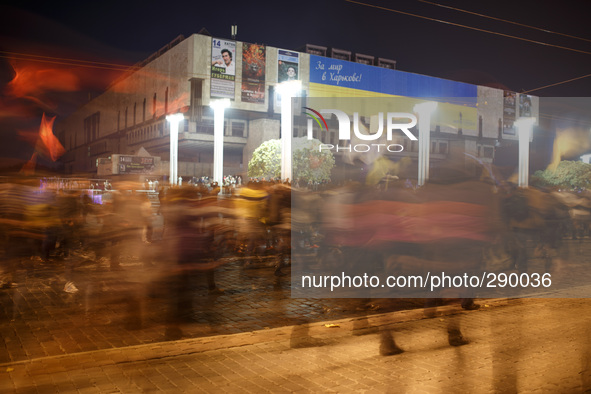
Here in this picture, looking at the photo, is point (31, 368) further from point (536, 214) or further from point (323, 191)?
point (536, 214)

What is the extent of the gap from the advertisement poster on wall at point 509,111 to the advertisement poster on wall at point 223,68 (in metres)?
43.2

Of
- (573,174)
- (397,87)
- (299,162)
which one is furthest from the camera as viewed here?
(397,87)

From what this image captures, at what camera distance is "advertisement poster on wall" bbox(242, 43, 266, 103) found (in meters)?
52.3

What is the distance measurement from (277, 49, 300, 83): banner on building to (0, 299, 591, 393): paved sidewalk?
A: 5074 centimetres

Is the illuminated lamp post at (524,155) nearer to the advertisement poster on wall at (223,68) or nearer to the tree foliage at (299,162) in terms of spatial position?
the tree foliage at (299,162)

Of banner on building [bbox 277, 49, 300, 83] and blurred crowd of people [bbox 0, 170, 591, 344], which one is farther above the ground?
banner on building [bbox 277, 49, 300, 83]

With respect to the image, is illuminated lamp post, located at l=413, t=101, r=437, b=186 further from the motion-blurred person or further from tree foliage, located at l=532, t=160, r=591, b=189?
tree foliage, located at l=532, t=160, r=591, b=189

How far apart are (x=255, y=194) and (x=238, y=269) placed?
1988 millimetres

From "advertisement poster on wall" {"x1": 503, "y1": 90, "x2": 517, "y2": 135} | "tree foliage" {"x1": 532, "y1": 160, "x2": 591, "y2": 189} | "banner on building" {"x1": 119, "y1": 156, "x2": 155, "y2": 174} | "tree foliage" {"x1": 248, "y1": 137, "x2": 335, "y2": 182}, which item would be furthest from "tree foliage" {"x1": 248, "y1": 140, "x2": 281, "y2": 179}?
"advertisement poster on wall" {"x1": 503, "y1": 90, "x2": 517, "y2": 135}

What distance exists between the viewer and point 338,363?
496 centimetres

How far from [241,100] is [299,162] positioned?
1700 cm

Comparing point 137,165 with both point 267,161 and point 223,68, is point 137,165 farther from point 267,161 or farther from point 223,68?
point 267,161

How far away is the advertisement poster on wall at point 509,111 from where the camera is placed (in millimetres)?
71188

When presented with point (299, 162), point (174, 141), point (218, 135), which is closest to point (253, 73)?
point (218, 135)
